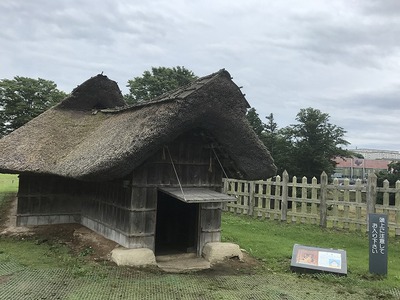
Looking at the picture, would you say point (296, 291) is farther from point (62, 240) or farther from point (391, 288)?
point (62, 240)

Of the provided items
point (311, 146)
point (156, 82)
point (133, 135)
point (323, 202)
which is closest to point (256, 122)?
point (311, 146)

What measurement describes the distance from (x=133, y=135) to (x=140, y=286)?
283cm

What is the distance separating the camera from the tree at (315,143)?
73.0 ft

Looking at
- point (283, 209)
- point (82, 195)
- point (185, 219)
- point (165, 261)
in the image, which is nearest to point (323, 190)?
point (283, 209)

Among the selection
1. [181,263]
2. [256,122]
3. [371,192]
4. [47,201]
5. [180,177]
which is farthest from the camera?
[256,122]

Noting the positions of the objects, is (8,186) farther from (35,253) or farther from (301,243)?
(301,243)

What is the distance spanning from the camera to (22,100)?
29.6 m

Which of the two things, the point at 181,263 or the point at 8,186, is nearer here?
the point at 181,263

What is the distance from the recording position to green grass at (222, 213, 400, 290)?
7439 mm

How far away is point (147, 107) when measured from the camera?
8125 mm

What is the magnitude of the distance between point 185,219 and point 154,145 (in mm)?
3759

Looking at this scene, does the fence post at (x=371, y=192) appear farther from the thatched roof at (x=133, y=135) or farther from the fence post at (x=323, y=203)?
the thatched roof at (x=133, y=135)

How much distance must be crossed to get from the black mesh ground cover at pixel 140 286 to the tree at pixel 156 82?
25.8 metres

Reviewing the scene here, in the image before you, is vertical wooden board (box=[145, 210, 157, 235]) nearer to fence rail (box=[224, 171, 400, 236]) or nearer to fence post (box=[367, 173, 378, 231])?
fence rail (box=[224, 171, 400, 236])
